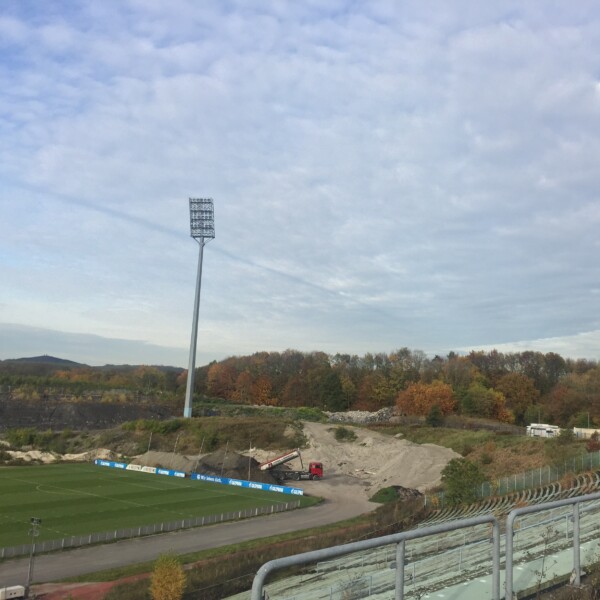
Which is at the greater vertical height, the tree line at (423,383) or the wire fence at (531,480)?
the tree line at (423,383)

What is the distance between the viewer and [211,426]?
9281 centimetres

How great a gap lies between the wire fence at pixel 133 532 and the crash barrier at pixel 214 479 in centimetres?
893

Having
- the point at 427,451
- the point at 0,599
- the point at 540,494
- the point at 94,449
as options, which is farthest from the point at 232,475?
the point at 0,599

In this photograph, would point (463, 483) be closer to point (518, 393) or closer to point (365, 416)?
point (365, 416)

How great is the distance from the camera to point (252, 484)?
64.2 m

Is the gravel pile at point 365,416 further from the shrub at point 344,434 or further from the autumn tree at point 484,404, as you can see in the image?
the shrub at point 344,434

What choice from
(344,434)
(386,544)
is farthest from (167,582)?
(344,434)

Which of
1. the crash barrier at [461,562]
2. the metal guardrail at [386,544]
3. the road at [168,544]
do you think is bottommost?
the road at [168,544]

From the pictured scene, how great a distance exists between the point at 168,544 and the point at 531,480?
2755 cm

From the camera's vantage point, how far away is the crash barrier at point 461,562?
19.1ft

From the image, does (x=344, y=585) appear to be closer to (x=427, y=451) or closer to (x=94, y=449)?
(x=427, y=451)

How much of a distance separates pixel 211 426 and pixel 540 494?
6082cm

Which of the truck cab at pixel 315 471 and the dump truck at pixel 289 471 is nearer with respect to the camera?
the dump truck at pixel 289 471

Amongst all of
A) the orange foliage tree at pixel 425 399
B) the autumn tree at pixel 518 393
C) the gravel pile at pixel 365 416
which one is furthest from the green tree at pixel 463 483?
the autumn tree at pixel 518 393
